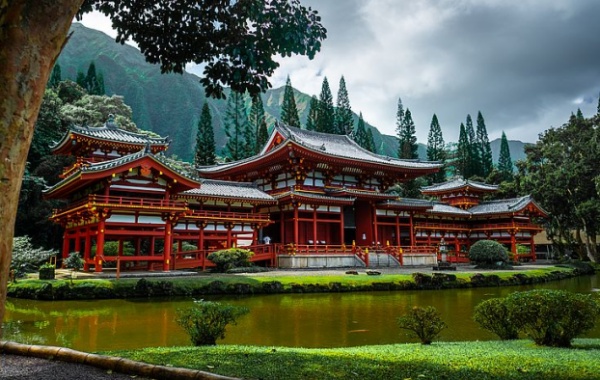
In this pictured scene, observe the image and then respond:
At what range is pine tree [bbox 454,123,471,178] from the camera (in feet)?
234

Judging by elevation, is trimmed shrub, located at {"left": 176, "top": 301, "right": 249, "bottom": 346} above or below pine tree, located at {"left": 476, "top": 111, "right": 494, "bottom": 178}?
below

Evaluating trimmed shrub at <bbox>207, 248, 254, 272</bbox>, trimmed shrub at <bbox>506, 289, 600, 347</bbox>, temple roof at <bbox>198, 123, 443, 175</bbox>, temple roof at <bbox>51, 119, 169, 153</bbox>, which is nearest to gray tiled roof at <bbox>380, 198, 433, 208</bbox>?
temple roof at <bbox>198, 123, 443, 175</bbox>

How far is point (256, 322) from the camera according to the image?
1139 centimetres

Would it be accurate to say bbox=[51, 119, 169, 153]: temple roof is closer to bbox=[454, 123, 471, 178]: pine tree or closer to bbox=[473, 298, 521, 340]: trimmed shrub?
bbox=[473, 298, 521, 340]: trimmed shrub

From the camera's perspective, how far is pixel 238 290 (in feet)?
59.0

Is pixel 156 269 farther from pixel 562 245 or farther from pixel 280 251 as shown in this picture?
pixel 562 245

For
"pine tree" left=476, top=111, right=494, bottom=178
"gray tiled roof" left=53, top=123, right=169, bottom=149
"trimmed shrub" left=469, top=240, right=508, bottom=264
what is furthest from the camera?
"pine tree" left=476, top=111, right=494, bottom=178

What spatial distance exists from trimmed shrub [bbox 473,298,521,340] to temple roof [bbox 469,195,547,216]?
37.5 metres

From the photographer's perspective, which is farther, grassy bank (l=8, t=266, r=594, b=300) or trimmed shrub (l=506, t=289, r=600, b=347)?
grassy bank (l=8, t=266, r=594, b=300)

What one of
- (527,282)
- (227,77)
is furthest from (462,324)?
(527,282)

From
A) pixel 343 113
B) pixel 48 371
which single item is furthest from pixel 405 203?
pixel 343 113

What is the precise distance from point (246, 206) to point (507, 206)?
93.7 ft

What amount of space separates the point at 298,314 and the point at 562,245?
4319 centimetres

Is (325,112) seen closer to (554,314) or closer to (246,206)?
(246,206)
